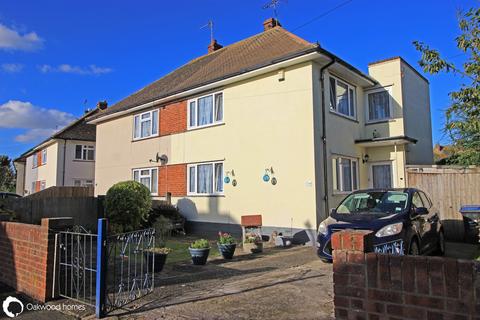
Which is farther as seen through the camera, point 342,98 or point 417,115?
point 417,115

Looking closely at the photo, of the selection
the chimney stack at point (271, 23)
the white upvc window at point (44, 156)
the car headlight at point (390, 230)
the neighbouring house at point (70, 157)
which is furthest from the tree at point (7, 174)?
the car headlight at point (390, 230)

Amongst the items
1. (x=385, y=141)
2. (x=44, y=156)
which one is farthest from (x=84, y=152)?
(x=385, y=141)

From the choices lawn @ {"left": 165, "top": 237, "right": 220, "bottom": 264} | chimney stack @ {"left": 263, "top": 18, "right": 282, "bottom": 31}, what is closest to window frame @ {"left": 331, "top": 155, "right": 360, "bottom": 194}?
lawn @ {"left": 165, "top": 237, "right": 220, "bottom": 264}

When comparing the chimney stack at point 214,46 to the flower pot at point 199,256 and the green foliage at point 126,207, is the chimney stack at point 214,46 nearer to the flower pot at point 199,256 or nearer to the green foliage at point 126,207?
the green foliage at point 126,207

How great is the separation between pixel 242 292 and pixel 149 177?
1259 cm

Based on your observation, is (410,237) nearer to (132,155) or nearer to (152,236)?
(152,236)

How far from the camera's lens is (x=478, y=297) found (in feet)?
8.34

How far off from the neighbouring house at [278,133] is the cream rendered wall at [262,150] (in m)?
0.04

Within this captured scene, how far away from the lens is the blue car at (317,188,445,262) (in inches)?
275

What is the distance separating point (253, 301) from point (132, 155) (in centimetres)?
1462

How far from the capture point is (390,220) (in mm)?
7086

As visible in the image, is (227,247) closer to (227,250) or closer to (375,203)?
(227,250)

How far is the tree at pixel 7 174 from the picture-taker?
155 feet

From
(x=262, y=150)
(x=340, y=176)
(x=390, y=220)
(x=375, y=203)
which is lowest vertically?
(x=390, y=220)
